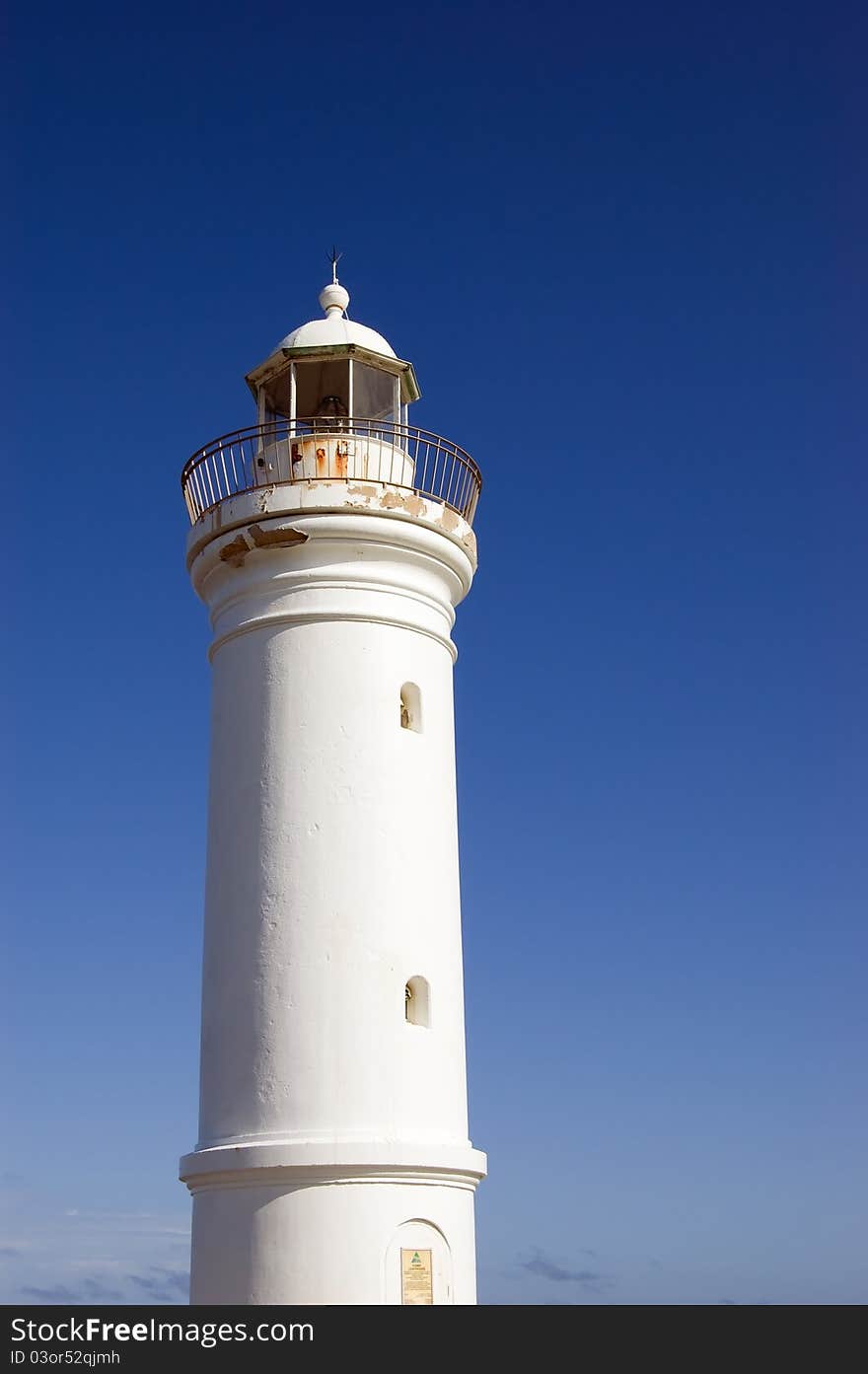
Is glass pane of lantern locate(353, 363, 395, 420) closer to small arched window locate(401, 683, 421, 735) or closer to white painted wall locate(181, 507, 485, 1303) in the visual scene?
white painted wall locate(181, 507, 485, 1303)

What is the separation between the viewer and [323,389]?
58.3 ft

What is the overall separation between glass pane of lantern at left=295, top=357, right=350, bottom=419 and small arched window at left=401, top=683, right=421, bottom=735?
346 centimetres

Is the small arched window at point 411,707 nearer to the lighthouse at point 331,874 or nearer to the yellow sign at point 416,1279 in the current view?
the lighthouse at point 331,874

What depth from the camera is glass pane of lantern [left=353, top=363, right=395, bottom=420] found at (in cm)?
1761

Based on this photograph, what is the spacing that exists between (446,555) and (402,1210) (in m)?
6.48

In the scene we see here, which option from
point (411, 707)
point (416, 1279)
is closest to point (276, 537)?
point (411, 707)

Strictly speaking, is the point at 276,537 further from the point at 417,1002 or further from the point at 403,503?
the point at 417,1002

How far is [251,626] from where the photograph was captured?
52.2 ft

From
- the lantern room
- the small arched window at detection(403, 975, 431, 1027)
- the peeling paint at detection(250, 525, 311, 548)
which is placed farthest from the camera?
the lantern room

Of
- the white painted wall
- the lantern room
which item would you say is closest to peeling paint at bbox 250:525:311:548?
the white painted wall

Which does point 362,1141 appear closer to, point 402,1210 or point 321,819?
point 402,1210
